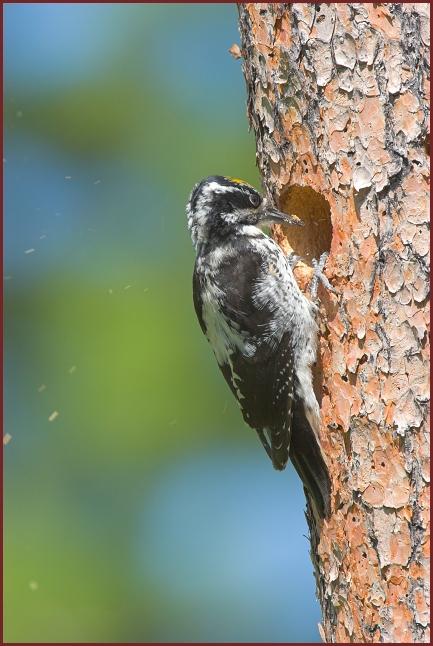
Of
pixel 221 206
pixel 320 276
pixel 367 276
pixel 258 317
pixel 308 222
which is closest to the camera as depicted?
pixel 367 276

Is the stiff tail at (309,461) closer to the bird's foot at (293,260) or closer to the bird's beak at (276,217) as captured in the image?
the bird's foot at (293,260)

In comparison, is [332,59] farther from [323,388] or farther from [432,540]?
[432,540]

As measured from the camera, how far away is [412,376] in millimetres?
3668

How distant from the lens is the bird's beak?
14.5 feet

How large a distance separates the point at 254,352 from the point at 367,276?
2.82 ft

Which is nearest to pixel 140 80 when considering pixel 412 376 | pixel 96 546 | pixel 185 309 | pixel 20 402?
pixel 185 309

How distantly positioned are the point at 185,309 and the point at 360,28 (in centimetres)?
393

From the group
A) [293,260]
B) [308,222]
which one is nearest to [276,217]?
[308,222]

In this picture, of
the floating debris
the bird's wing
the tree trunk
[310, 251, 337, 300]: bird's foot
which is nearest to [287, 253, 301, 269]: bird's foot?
the bird's wing

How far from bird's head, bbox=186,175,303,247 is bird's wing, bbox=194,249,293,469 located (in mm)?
181

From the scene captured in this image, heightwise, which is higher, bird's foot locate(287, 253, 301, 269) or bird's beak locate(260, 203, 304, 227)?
bird's beak locate(260, 203, 304, 227)

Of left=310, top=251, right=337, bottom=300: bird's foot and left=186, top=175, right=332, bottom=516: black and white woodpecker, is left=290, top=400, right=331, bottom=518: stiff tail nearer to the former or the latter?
left=186, top=175, right=332, bottom=516: black and white woodpecker

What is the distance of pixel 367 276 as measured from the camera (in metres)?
3.85

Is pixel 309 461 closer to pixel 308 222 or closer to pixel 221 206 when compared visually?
pixel 308 222
